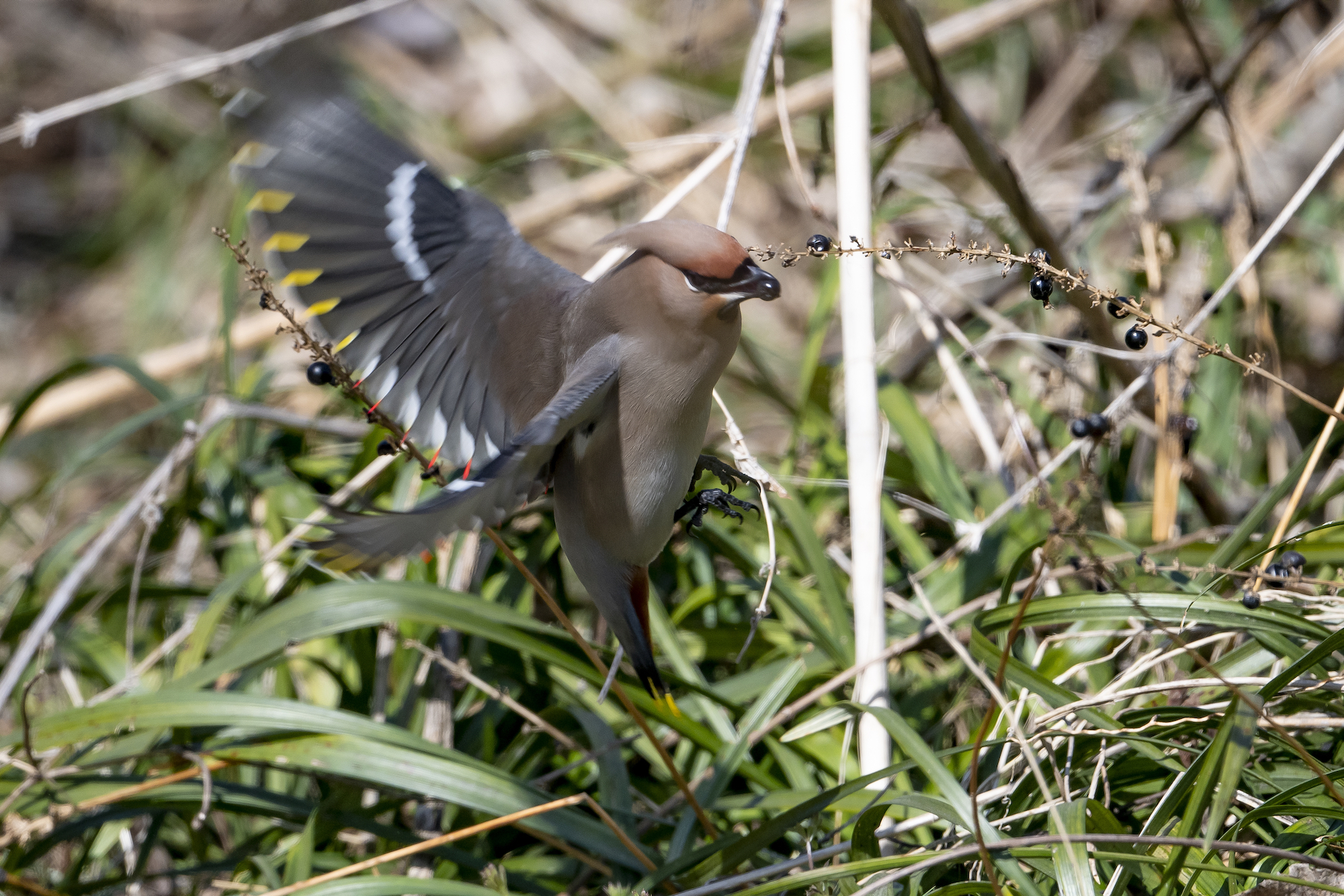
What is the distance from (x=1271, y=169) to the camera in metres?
3.79

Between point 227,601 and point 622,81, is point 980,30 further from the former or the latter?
point 622,81

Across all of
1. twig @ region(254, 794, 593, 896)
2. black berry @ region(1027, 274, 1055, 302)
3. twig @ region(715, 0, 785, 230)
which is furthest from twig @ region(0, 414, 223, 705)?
black berry @ region(1027, 274, 1055, 302)

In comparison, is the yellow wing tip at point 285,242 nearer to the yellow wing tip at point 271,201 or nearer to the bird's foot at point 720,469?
the yellow wing tip at point 271,201

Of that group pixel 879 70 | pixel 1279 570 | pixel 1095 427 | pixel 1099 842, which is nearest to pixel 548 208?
pixel 879 70

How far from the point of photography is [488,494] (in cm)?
142

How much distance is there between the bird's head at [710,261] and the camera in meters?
1.49

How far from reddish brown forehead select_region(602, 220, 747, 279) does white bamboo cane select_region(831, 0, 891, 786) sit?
0.48 metres

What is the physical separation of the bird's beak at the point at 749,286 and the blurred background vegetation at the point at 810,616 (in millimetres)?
501

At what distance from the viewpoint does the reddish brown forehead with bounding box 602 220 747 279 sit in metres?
1.50

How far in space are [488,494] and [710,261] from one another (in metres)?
0.40

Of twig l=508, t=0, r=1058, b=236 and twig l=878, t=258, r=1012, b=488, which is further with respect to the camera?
twig l=508, t=0, r=1058, b=236

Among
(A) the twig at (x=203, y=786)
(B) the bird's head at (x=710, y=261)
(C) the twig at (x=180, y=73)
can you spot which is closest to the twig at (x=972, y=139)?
(B) the bird's head at (x=710, y=261)

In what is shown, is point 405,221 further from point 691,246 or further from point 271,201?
point 691,246

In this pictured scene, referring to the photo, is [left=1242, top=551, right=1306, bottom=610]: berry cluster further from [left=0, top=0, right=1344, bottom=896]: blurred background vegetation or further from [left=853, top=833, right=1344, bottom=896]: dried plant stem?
[left=853, top=833, right=1344, bottom=896]: dried plant stem
